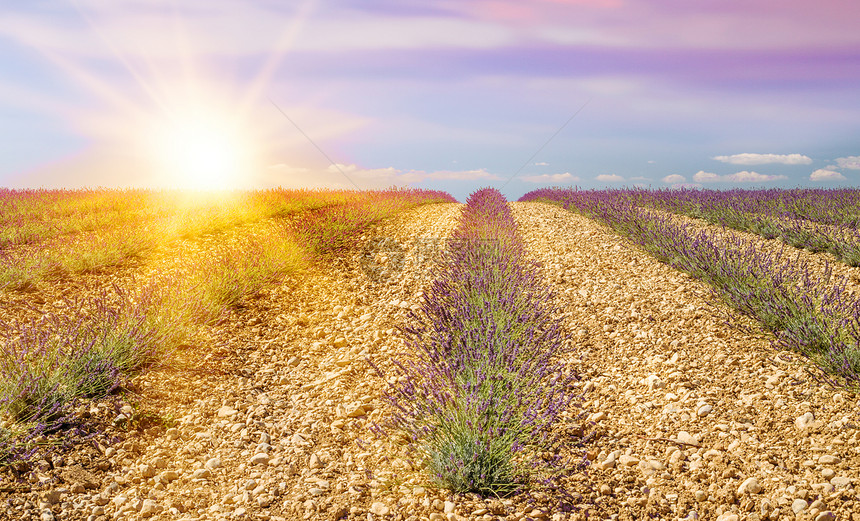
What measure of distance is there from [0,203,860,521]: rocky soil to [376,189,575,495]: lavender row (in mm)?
153

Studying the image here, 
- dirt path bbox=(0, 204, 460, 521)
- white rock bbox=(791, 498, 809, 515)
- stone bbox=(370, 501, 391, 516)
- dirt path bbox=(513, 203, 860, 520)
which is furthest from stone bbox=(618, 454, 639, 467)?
stone bbox=(370, 501, 391, 516)

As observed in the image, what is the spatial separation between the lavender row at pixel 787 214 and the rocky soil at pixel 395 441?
11.9 feet

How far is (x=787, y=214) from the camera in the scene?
9.56m

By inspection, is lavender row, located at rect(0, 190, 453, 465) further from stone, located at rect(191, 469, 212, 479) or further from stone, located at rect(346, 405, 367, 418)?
stone, located at rect(346, 405, 367, 418)

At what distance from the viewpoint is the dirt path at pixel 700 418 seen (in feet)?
8.54

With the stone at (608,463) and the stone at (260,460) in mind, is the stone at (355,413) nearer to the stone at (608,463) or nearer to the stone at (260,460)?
the stone at (260,460)

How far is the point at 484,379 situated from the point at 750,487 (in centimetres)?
159

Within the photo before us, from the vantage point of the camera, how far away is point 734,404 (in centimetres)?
349

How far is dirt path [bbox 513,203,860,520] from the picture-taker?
2604 mm

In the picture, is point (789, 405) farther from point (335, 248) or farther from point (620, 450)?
point (335, 248)

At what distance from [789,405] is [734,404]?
0.31 m

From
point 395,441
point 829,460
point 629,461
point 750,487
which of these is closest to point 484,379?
point 395,441

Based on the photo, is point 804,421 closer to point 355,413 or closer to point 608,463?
point 608,463

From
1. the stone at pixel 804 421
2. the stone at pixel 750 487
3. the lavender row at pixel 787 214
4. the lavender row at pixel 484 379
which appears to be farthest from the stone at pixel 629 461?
the lavender row at pixel 787 214
